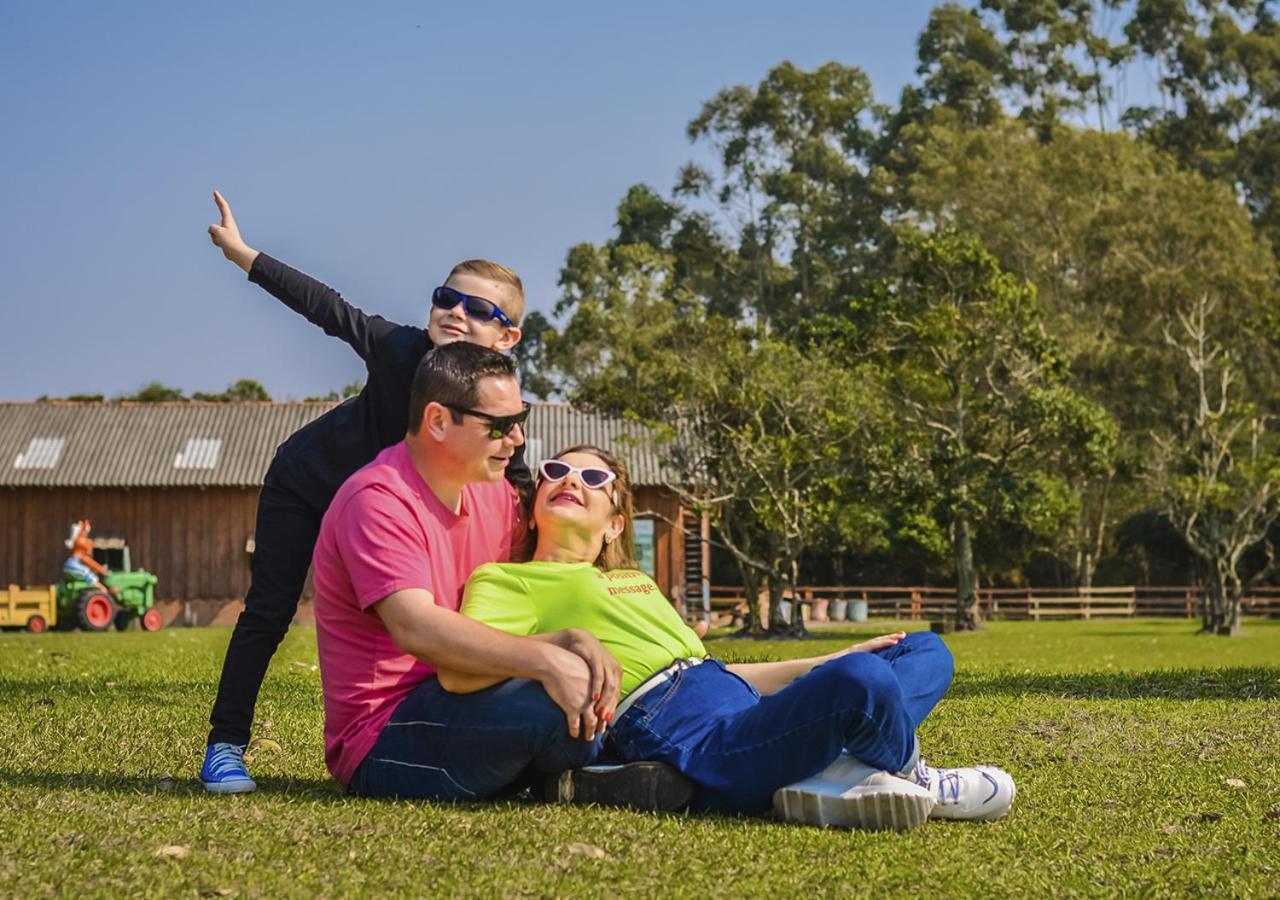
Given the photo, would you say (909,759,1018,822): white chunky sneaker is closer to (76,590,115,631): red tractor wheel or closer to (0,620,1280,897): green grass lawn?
(0,620,1280,897): green grass lawn

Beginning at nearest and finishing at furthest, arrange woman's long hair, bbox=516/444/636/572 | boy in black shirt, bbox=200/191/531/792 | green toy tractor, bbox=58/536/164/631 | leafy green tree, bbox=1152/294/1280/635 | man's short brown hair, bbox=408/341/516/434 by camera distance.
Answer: man's short brown hair, bbox=408/341/516/434, woman's long hair, bbox=516/444/636/572, boy in black shirt, bbox=200/191/531/792, leafy green tree, bbox=1152/294/1280/635, green toy tractor, bbox=58/536/164/631

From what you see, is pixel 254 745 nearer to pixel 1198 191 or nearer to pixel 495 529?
pixel 495 529

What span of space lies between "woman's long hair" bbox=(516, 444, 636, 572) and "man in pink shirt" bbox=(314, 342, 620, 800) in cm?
7

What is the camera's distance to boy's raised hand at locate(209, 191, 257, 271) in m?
5.56

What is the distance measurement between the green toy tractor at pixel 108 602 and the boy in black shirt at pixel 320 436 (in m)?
27.9

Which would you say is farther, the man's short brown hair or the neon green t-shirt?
the man's short brown hair

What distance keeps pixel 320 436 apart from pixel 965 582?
88.9 feet

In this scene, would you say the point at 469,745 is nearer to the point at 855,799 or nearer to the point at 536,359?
the point at 855,799

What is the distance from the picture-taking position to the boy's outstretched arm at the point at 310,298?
5.50m

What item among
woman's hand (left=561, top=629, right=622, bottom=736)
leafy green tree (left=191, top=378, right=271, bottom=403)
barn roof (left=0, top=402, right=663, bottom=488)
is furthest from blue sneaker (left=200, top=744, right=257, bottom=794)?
leafy green tree (left=191, top=378, right=271, bottom=403)

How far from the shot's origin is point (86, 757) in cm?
608

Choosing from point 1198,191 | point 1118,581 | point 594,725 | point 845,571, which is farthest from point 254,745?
point 1118,581

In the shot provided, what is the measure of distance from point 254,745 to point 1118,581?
167 feet

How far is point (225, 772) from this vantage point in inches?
202
